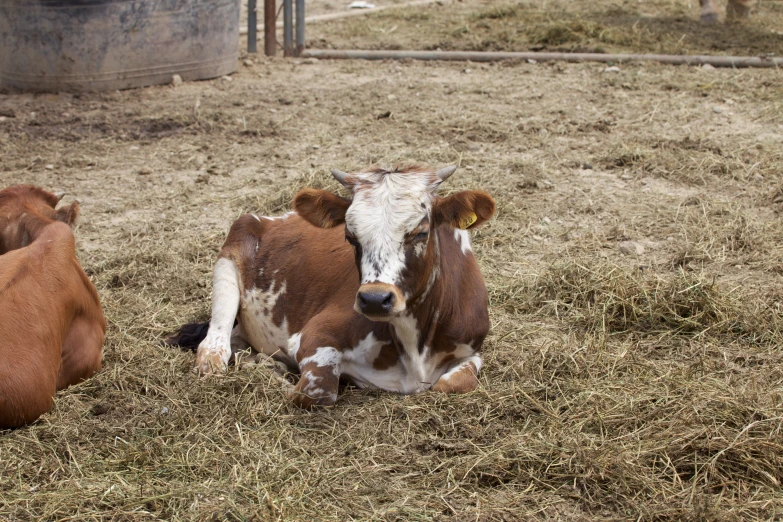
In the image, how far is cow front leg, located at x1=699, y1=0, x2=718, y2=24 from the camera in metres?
13.4

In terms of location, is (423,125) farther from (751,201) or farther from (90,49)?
(90,49)

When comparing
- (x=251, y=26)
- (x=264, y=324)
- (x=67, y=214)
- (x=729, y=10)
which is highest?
(x=729, y=10)

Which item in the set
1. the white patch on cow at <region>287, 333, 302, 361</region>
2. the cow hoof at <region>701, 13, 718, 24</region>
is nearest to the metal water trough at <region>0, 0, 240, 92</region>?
the white patch on cow at <region>287, 333, 302, 361</region>

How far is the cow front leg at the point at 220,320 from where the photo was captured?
539 centimetres

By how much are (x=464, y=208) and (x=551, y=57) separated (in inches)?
288

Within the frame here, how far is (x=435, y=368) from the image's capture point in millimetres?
5180

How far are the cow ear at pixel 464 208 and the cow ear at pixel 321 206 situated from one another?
1.65 ft

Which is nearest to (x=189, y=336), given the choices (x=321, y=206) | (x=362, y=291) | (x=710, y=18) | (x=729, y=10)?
(x=321, y=206)

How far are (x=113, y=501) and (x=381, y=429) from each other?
1299 mm

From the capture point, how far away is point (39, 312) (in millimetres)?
4816

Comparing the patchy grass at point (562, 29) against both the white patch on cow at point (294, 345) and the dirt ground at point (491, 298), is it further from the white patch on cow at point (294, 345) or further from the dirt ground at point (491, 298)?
the white patch on cow at point (294, 345)

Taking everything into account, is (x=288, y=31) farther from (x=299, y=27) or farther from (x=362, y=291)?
(x=362, y=291)

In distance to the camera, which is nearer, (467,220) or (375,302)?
(375,302)

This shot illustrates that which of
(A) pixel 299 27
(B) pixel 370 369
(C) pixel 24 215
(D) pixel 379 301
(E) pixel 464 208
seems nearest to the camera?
(D) pixel 379 301
